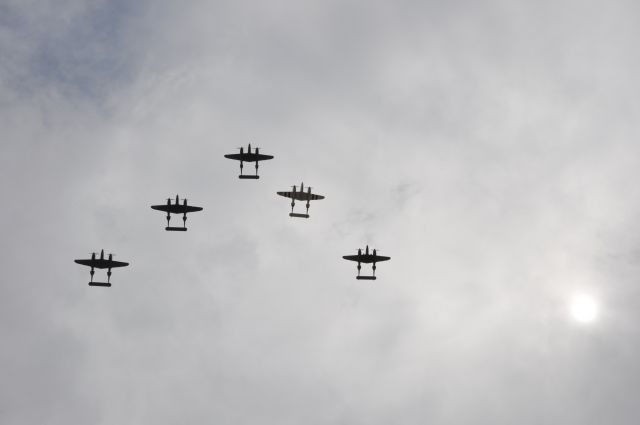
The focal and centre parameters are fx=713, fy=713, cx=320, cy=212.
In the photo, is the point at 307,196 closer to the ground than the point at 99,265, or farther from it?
farther from it

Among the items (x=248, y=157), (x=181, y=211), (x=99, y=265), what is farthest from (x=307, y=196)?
(x=99, y=265)

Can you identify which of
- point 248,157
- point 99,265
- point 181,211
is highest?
point 248,157

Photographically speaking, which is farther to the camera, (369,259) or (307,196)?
(307,196)

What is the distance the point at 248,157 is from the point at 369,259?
81.7ft

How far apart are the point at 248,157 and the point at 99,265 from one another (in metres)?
28.3

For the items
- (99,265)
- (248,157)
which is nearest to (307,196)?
(248,157)

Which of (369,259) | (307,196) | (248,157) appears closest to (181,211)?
(248,157)

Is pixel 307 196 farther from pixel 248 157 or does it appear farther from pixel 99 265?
pixel 99 265

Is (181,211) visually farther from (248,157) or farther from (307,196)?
(307,196)

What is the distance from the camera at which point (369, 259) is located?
11156cm

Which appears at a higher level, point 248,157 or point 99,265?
point 248,157

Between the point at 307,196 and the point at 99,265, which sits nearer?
the point at 99,265

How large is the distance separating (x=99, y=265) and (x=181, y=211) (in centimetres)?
1494

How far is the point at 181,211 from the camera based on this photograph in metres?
110
